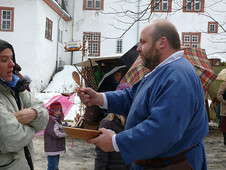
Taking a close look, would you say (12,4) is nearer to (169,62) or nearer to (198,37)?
(198,37)

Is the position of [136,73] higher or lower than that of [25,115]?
higher

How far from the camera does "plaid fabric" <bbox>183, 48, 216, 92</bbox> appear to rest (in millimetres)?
5082

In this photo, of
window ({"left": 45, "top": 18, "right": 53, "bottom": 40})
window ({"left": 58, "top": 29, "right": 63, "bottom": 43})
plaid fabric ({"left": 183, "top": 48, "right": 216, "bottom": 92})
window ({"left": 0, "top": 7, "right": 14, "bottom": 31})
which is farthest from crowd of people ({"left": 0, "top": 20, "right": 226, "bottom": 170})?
window ({"left": 58, "top": 29, "right": 63, "bottom": 43})

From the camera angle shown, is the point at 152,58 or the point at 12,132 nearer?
the point at 152,58

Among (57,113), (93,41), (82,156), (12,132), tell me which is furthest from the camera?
(93,41)

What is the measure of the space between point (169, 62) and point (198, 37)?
85.8 feet

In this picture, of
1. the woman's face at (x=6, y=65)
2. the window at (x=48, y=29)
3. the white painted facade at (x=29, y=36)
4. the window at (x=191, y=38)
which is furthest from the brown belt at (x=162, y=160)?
→ the window at (x=191, y=38)

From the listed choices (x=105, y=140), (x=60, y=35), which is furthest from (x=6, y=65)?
(x=60, y=35)

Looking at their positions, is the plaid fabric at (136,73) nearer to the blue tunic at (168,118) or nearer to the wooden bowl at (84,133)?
the blue tunic at (168,118)

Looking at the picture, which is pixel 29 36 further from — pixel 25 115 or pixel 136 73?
pixel 25 115

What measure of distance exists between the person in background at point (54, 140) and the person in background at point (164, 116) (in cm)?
294

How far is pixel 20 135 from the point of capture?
2.32 metres

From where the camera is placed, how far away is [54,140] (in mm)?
4910

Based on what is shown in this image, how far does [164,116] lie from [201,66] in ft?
12.4
